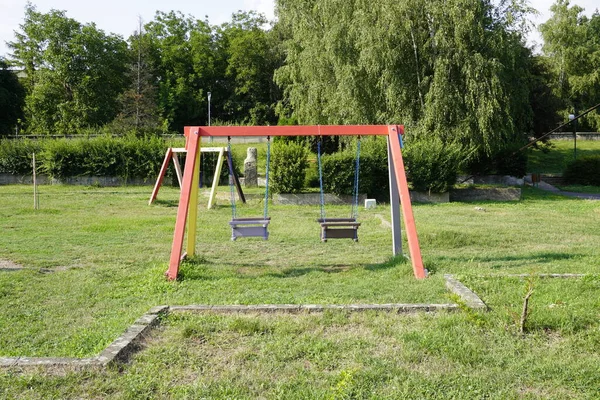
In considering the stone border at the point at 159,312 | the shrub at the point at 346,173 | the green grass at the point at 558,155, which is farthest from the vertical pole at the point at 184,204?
the green grass at the point at 558,155


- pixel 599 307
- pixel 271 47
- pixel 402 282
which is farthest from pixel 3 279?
pixel 271 47

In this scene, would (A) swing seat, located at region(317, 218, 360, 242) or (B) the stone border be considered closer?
(B) the stone border

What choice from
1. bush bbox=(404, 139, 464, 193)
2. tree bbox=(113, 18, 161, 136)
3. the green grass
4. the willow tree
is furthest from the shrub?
tree bbox=(113, 18, 161, 136)

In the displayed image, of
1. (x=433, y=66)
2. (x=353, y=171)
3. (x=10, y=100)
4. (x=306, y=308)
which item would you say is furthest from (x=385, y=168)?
(x=10, y=100)

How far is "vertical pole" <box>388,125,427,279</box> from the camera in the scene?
7.02 m

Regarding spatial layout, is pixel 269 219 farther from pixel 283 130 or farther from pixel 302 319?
pixel 302 319

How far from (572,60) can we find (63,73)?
43.8 m

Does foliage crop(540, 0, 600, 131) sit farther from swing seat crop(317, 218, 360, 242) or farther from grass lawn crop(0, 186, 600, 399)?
swing seat crop(317, 218, 360, 242)

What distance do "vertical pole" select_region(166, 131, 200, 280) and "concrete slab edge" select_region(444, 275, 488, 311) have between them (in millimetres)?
3269

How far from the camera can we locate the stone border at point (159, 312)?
12.4ft

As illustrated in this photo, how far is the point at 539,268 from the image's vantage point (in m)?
7.37

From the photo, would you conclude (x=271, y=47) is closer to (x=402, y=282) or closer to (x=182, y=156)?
(x=182, y=156)

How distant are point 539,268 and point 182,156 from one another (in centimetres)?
2181

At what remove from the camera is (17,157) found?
84.2ft
